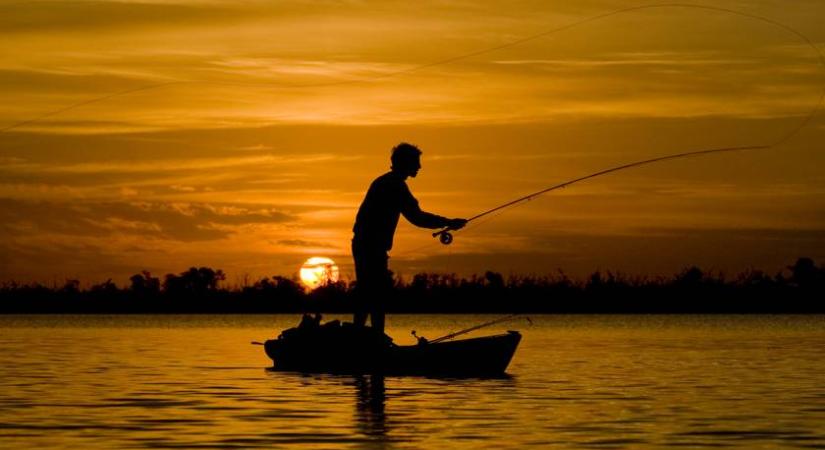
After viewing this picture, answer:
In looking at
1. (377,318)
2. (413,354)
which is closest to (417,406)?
(377,318)

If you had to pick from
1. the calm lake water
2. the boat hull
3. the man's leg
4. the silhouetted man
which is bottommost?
the calm lake water

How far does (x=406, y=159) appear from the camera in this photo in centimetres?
1989

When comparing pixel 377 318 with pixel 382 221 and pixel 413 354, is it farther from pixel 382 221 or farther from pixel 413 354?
pixel 382 221

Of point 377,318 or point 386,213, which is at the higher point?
point 386,213

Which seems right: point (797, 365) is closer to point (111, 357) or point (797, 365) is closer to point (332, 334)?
point (332, 334)

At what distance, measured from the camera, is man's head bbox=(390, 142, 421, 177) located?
783 inches

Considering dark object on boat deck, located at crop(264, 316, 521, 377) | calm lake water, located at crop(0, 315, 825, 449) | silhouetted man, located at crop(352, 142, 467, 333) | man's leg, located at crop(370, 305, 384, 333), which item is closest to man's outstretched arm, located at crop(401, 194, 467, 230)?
silhouetted man, located at crop(352, 142, 467, 333)

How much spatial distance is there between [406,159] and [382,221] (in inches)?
33.0

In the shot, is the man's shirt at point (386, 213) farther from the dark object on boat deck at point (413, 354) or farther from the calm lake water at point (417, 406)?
the calm lake water at point (417, 406)

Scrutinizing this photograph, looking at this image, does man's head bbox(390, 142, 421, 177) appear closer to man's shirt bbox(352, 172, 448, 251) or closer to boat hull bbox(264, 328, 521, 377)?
man's shirt bbox(352, 172, 448, 251)

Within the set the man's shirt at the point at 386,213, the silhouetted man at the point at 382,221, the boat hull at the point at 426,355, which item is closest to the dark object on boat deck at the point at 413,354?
the boat hull at the point at 426,355

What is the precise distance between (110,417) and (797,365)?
13197 millimetres

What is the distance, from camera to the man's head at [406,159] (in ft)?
65.3

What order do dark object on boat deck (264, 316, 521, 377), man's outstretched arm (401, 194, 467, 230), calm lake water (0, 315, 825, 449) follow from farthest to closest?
dark object on boat deck (264, 316, 521, 377) < man's outstretched arm (401, 194, 467, 230) < calm lake water (0, 315, 825, 449)
